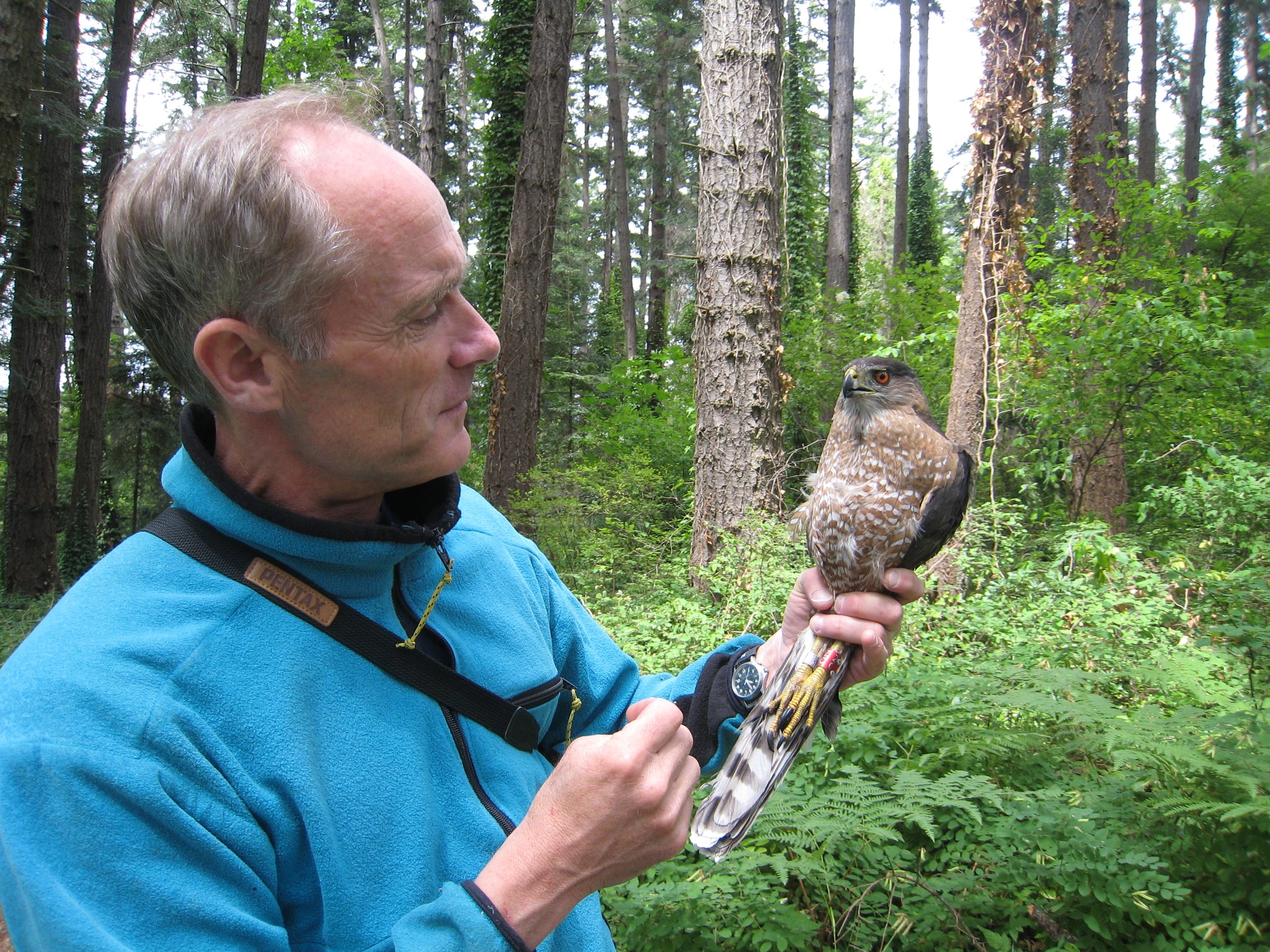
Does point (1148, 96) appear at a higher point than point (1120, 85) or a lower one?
higher

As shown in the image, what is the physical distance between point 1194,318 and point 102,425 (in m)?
16.4

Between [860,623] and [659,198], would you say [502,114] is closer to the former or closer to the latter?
[860,623]

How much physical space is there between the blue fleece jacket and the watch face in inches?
22.2

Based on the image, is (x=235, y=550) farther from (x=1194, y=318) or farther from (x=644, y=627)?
(x=1194, y=318)

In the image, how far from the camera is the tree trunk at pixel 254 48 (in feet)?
33.2

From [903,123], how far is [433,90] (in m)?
19.6

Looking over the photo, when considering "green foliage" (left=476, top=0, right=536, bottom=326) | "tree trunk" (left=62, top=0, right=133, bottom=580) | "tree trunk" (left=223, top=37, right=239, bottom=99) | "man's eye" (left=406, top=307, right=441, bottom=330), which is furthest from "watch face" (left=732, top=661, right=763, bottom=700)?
"tree trunk" (left=223, top=37, right=239, bottom=99)

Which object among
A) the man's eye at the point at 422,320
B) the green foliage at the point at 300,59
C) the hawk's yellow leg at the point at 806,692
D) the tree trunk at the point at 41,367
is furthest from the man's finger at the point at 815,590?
the green foliage at the point at 300,59

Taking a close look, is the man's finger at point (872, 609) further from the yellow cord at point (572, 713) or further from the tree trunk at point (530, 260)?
the tree trunk at point (530, 260)

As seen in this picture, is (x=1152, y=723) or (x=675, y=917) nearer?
(x=675, y=917)

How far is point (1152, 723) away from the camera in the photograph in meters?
2.93

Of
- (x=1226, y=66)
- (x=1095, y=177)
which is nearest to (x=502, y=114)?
(x=1095, y=177)

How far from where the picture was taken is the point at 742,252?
515 cm

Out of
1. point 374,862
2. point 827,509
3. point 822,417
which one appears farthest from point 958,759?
point 822,417
